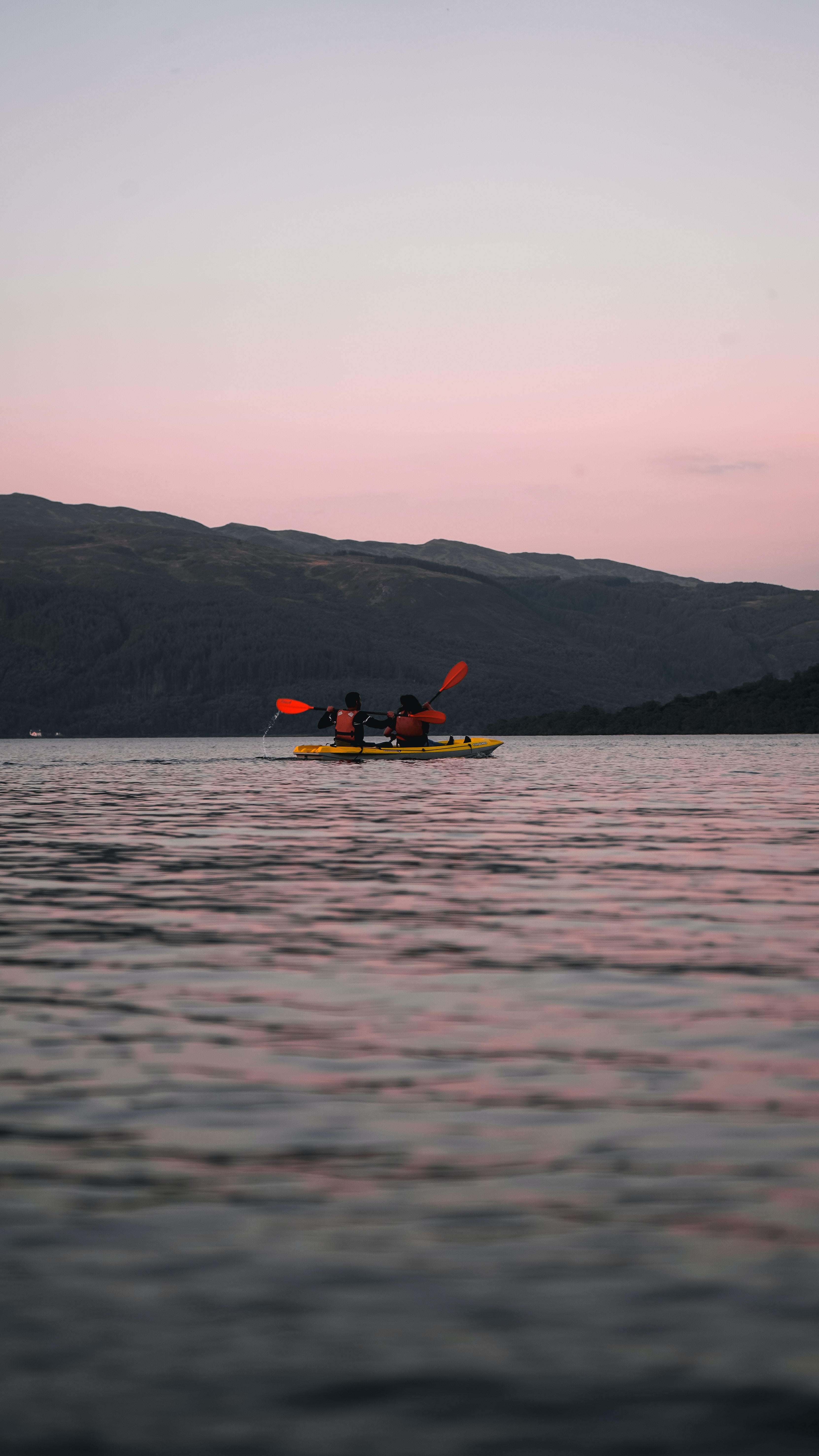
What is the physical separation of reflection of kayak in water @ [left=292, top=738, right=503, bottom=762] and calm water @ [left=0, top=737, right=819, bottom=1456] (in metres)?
44.7

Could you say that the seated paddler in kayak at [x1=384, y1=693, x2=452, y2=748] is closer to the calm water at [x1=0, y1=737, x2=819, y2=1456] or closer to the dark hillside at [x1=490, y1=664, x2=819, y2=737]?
the calm water at [x1=0, y1=737, x2=819, y2=1456]

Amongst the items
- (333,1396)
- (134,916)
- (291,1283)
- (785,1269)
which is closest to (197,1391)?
(333,1396)

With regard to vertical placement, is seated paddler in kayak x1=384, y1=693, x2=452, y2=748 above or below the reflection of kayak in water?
above

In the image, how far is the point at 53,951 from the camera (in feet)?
48.6

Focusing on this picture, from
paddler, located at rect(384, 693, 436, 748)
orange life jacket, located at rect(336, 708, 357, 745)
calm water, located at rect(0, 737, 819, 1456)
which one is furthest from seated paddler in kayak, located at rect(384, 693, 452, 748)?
calm water, located at rect(0, 737, 819, 1456)

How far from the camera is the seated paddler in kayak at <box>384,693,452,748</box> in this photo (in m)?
62.2

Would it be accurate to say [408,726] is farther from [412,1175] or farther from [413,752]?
[412,1175]

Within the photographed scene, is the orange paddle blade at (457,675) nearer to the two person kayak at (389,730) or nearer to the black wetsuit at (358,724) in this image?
the two person kayak at (389,730)

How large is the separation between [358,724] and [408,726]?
2010mm

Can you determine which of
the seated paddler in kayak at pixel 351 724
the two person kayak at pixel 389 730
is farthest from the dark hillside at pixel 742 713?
the seated paddler in kayak at pixel 351 724

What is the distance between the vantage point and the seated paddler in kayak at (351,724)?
61.0 m

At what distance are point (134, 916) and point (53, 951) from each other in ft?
8.32

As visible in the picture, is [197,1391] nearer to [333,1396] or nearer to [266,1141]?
[333,1396]

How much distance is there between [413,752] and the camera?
6369cm
